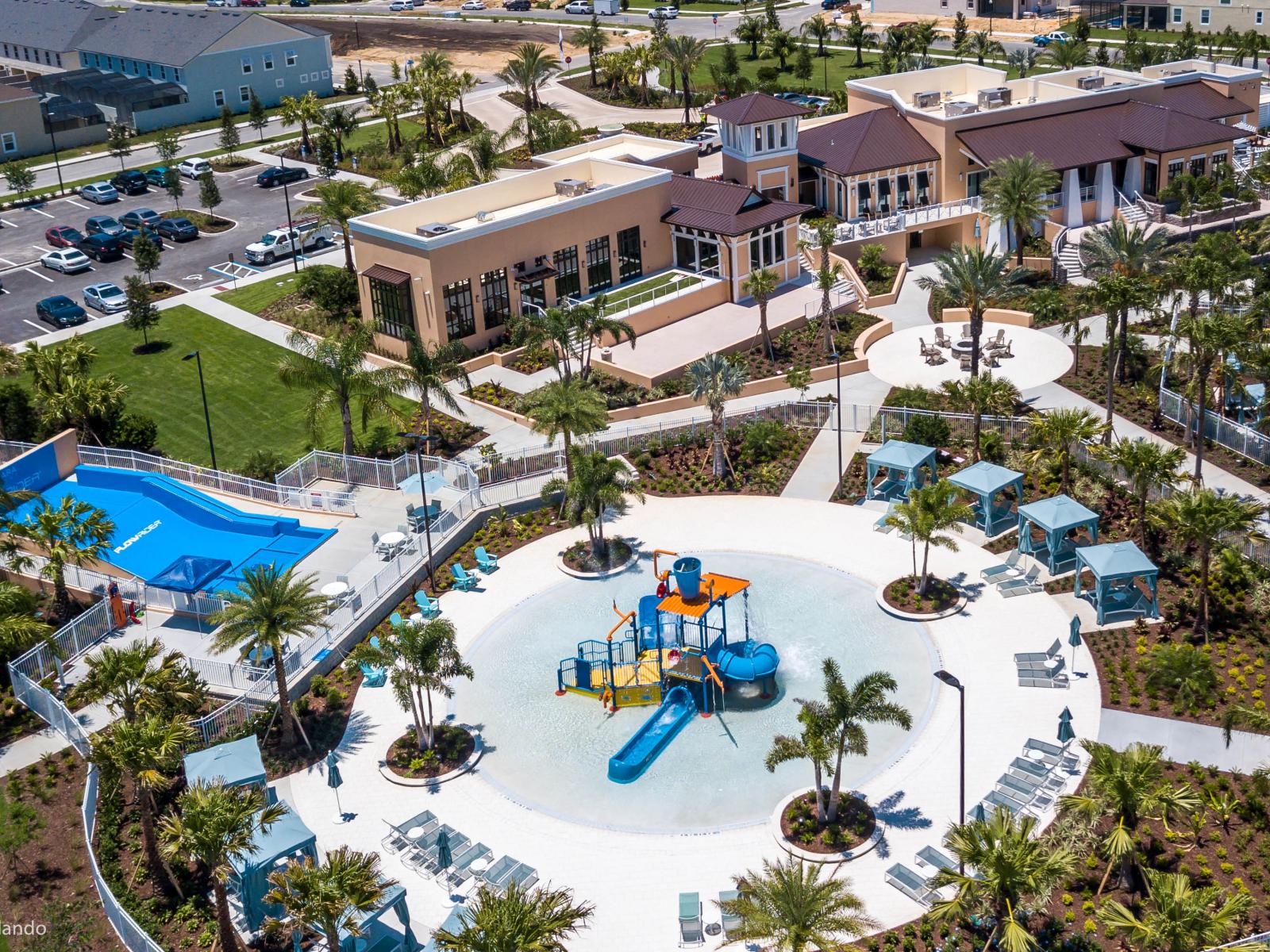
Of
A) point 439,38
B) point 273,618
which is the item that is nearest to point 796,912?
point 273,618

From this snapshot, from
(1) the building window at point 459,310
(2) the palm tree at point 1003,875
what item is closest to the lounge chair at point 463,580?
(1) the building window at point 459,310

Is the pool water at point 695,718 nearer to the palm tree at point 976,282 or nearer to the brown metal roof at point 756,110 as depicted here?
the palm tree at point 976,282

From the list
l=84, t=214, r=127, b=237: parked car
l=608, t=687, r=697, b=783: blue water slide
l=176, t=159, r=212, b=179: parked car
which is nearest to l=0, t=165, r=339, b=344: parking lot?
l=176, t=159, r=212, b=179: parked car

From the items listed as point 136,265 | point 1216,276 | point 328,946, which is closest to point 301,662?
point 328,946

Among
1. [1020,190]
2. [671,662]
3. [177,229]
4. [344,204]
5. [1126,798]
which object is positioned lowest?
[671,662]

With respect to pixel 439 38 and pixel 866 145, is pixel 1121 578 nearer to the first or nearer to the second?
pixel 866 145
